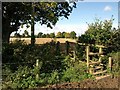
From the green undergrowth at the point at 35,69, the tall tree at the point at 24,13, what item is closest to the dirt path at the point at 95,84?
the green undergrowth at the point at 35,69

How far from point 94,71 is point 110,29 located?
503 centimetres

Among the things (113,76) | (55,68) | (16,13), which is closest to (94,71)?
(113,76)

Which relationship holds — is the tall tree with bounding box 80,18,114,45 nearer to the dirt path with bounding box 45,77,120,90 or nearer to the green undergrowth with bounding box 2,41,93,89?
the green undergrowth with bounding box 2,41,93,89

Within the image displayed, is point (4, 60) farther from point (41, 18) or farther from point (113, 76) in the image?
point (41, 18)

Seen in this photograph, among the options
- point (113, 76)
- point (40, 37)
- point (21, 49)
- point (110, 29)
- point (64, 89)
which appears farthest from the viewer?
point (40, 37)

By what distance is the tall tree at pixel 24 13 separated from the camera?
15.8 meters

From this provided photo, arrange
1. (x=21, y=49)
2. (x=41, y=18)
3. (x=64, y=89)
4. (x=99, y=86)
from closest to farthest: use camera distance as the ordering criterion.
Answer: (x=64, y=89) → (x=99, y=86) → (x=21, y=49) → (x=41, y=18)

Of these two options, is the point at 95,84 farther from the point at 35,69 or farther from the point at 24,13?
the point at 24,13

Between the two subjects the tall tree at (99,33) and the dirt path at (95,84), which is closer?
the dirt path at (95,84)

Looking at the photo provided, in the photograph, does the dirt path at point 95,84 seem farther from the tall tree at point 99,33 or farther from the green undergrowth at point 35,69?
the tall tree at point 99,33

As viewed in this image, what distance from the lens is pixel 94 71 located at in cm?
1396

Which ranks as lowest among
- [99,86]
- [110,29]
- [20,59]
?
[99,86]

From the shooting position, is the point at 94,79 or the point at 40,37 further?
the point at 40,37

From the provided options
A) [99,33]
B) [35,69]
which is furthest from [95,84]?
[99,33]
